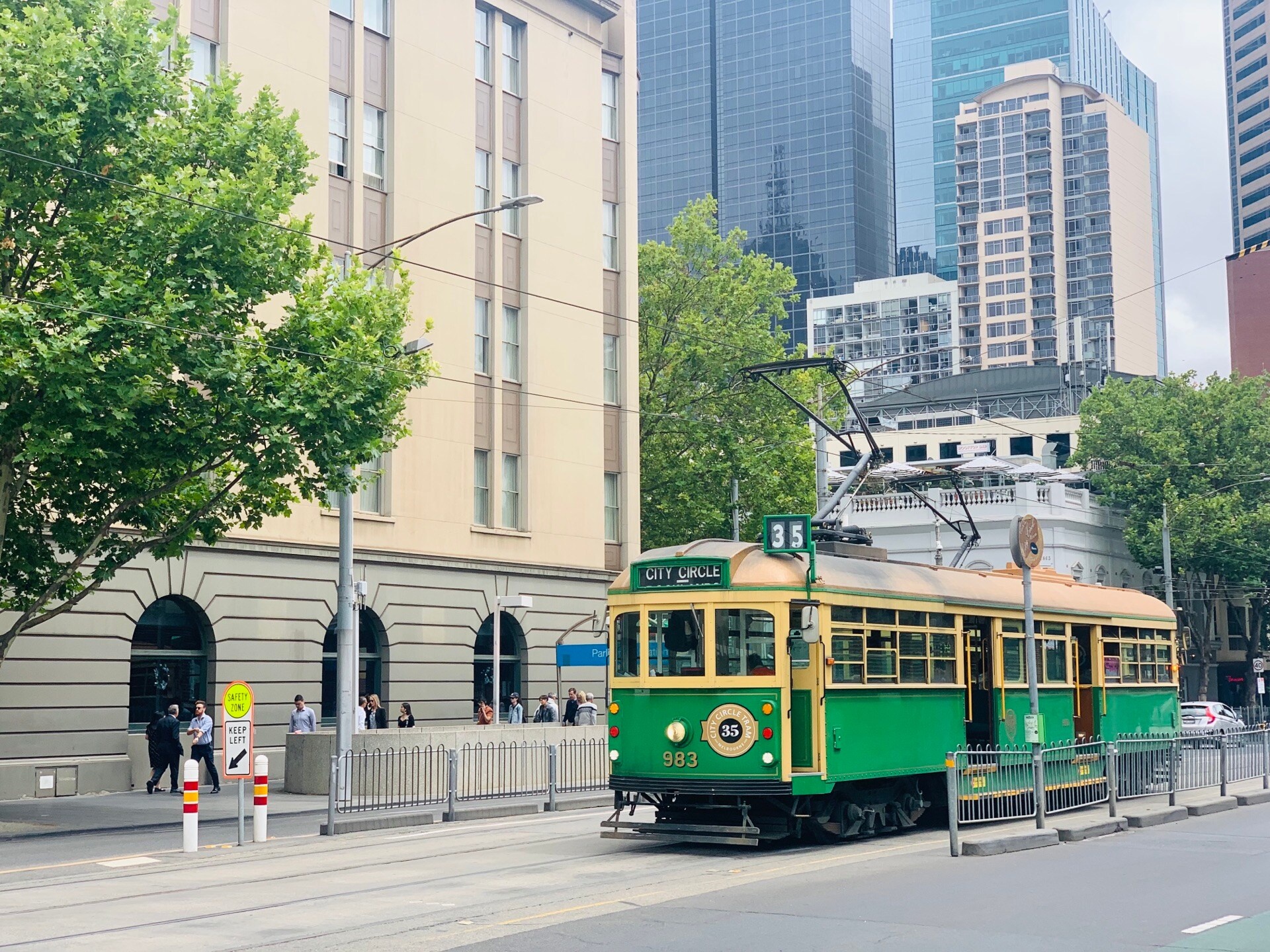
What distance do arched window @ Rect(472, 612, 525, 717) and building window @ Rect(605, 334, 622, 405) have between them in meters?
6.83

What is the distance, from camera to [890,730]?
1714 cm

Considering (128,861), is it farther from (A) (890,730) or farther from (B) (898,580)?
(B) (898,580)

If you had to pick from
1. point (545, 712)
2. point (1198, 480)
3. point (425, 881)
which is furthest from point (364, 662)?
point (1198, 480)

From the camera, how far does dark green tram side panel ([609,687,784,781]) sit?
15742 millimetres

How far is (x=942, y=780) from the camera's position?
18797 mm

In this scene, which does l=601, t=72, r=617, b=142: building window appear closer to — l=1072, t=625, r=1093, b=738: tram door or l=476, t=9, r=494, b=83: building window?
l=476, t=9, r=494, b=83: building window

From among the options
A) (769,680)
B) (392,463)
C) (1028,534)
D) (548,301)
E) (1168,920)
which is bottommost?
(1168,920)

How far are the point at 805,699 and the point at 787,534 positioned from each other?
176cm

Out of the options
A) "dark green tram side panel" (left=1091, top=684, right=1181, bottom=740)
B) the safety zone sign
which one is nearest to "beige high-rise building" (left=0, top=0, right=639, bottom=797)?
the safety zone sign

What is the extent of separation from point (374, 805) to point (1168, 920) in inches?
524

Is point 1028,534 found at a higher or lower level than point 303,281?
lower

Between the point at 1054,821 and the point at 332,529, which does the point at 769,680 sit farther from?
the point at 332,529

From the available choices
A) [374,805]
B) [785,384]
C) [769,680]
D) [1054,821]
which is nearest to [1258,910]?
[769,680]

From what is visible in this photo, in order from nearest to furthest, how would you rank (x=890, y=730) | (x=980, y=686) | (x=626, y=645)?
(x=626, y=645) → (x=890, y=730) → (x=980, y=686)
